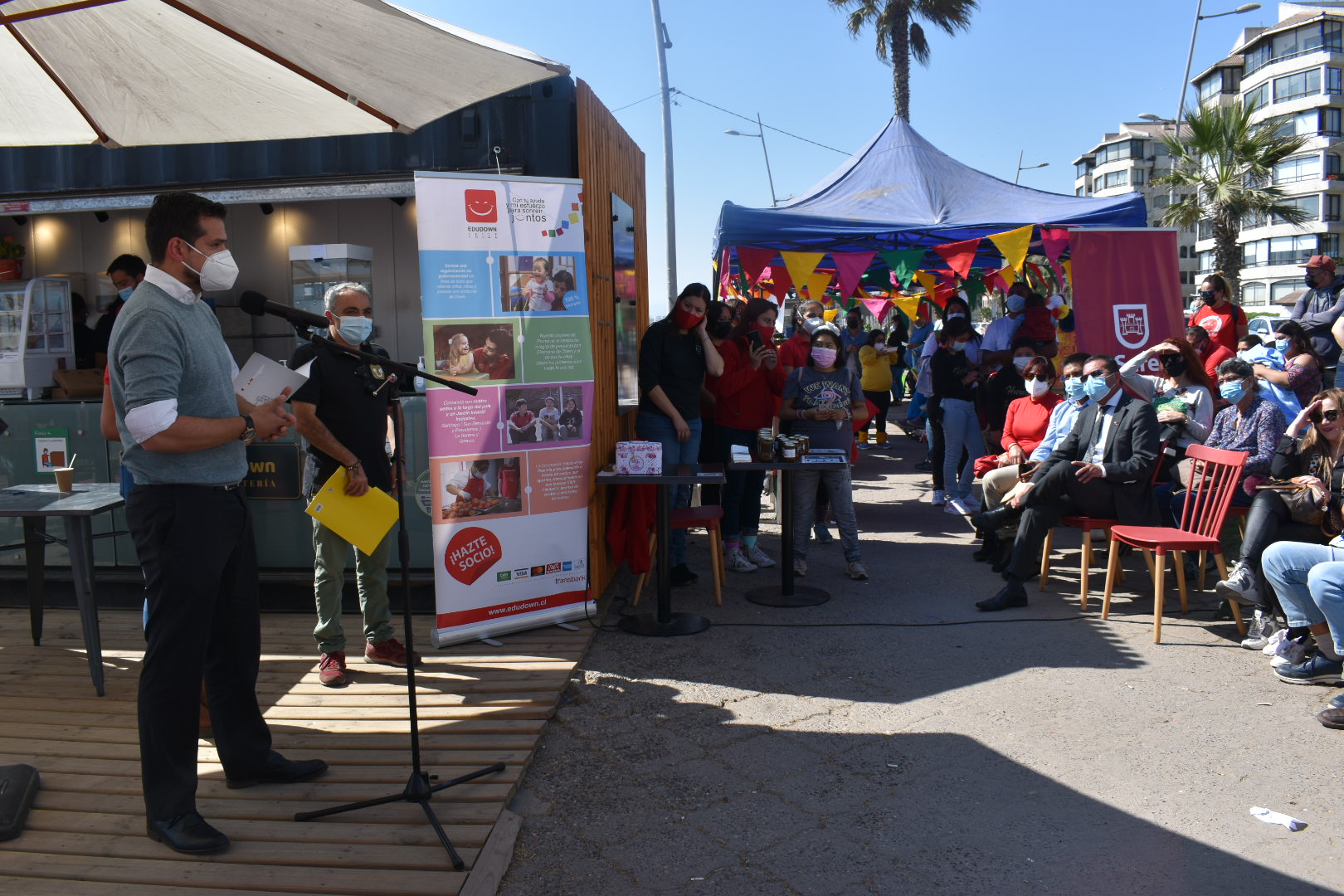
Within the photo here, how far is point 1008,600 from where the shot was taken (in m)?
5.90

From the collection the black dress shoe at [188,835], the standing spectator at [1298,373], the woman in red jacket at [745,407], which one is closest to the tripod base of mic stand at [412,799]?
the black dress shoe at [188,835]

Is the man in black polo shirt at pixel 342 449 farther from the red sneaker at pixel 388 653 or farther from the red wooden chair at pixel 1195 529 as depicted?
the red wooden chair at pixel 1195 529

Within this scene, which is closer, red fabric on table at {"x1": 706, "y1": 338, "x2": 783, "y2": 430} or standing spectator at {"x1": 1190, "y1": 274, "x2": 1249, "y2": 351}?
red fabric on table at {"x1": 706, "y1": 338, "x2": 783, "y2": 430}

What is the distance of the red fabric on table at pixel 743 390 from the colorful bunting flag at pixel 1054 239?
3261 millimetres

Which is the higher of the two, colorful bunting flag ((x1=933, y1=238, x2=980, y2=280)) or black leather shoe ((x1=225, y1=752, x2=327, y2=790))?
colorful bunting flag ((x1=933, y1=238, x2=980, y2=280))

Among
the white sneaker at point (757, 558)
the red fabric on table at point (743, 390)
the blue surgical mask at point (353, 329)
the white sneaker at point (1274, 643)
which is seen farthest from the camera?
the white sneaker at point (757, 558)

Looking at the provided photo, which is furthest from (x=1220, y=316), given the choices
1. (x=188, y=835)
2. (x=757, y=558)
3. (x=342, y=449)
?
(x=188, y=835)

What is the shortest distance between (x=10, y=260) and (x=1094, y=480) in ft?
28.3

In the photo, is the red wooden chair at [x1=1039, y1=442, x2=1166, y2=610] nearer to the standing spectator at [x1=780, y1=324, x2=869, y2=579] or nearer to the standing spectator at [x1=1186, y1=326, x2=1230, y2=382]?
the standing spectator at [x1=780, y1=324, x2=869, y2=579]

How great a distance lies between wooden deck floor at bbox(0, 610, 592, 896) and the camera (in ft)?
9.79

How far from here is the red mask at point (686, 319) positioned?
20.1ft

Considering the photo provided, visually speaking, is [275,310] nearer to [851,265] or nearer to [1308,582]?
[1308,582]

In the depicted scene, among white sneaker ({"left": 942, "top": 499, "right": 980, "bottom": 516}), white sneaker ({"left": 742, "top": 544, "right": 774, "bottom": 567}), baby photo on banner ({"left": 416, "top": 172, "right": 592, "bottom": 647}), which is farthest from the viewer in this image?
white sneaker ({"left": 942, "top": 499, "right": 980, "bottom": 516})

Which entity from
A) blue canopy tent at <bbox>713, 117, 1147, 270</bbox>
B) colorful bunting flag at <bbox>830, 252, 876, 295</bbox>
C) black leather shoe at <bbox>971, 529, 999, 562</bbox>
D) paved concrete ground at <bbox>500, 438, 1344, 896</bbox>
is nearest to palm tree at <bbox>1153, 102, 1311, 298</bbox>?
blue canopy tent at <bbox>713, 117, 1147, 270</bbox>
